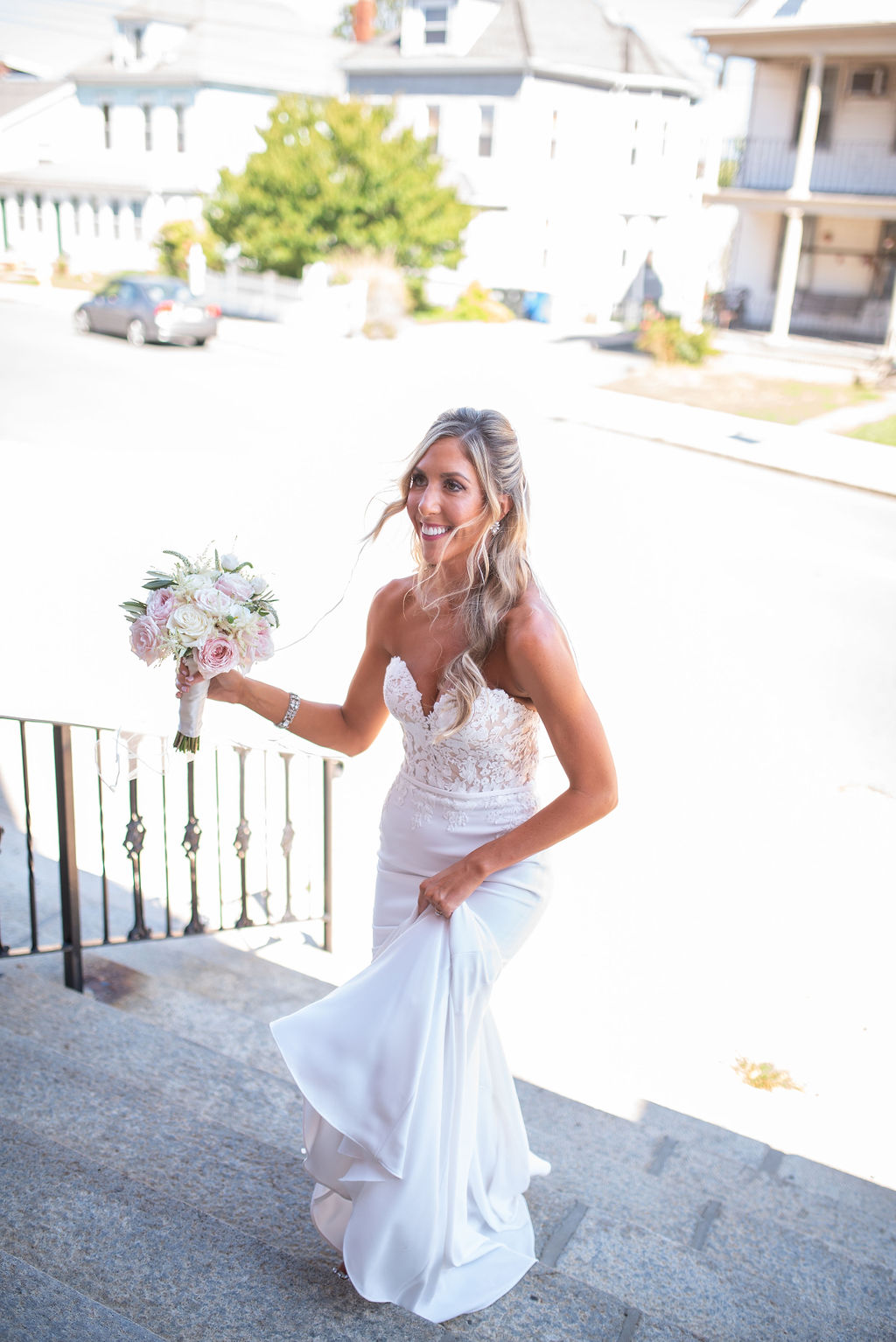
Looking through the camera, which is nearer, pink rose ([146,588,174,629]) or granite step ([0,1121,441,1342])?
granite step ([0,1121,441,1342])

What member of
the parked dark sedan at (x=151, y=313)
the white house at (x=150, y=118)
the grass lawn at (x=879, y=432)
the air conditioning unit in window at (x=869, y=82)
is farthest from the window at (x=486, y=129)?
the grass lawn at (x=879, y=432)

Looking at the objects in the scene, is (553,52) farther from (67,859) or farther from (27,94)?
(67,859)

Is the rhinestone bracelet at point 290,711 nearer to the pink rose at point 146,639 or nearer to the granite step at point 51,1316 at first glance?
the pink rose at point 146,639

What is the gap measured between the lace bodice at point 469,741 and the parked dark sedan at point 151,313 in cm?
2215

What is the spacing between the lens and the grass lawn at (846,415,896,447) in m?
17.0

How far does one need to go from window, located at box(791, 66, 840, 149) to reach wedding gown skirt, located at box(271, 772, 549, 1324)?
26885 mm

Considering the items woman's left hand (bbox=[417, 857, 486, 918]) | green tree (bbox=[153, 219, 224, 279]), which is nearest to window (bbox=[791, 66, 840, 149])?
green tree (bbox=[153, 219, 224, 279])

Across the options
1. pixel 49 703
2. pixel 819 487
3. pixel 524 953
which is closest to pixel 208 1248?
pixel 524 953

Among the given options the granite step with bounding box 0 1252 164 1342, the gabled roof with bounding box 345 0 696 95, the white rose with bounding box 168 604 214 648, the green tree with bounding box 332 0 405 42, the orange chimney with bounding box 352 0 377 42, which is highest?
the green tree with bounding box 332 0 405 42

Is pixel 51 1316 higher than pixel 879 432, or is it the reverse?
pixel 51 1316

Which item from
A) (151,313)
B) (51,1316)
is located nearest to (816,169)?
(151,313)

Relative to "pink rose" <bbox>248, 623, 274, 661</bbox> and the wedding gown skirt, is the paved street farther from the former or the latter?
the wedding gown skirt

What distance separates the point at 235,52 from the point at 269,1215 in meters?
42.7

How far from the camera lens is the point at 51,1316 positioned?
2205mm
